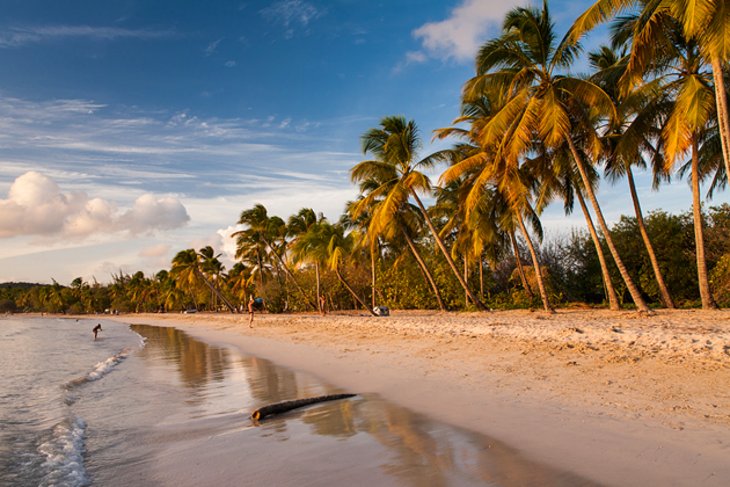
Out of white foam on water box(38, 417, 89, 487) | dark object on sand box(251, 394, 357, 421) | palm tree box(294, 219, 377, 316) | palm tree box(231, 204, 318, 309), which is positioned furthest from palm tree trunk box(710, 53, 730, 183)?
palm tree box(231, 204, 318, 309)

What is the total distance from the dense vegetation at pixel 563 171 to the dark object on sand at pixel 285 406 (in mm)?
10065

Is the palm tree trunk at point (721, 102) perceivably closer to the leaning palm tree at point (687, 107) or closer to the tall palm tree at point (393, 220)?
the leaning palm tree at point (687, 107)

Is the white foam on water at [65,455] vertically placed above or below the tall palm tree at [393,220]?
below

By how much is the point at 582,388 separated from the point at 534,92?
11782 mm

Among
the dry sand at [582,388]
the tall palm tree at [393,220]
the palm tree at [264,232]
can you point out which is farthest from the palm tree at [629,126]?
the palm tree at [264,232]

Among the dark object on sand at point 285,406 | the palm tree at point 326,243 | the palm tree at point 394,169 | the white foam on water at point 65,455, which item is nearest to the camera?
the white foam on water at point 65,455

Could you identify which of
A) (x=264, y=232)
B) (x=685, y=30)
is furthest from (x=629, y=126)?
(x=264, y=232)

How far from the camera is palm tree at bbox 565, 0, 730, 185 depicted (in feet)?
30.2

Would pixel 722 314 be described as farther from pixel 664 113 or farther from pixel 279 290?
pixel 279 290

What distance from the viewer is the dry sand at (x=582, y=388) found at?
149 inches

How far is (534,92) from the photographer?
1517cm

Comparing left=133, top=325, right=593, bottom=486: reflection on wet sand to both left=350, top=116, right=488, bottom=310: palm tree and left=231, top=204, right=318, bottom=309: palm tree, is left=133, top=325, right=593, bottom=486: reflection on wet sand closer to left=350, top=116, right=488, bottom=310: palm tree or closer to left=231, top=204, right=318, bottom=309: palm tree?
left=350, top=116, right=488, bottom=310: palm tree

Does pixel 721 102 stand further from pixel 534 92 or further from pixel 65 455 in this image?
→ pixel 65 455

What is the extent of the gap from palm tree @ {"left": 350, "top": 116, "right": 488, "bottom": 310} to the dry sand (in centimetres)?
861
